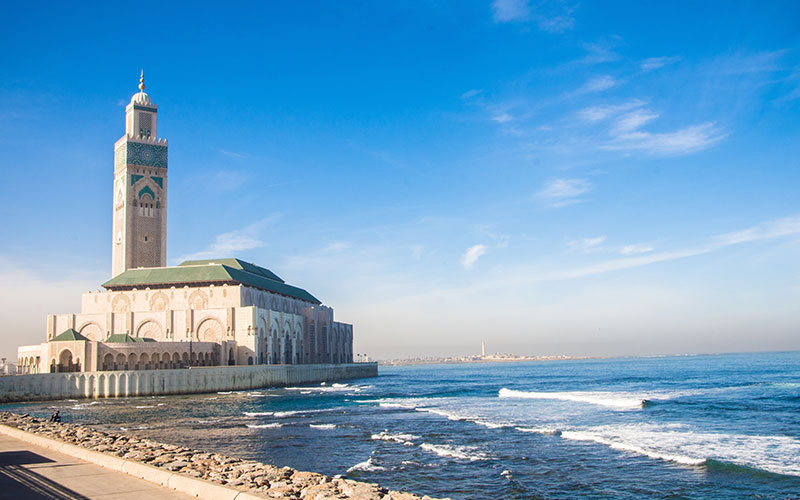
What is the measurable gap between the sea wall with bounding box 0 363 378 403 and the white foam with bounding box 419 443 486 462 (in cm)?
4029

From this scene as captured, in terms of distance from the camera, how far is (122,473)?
14.1 meters

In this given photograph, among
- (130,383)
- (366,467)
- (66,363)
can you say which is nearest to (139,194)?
(66,363)

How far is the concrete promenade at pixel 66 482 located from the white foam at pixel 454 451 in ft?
41.5

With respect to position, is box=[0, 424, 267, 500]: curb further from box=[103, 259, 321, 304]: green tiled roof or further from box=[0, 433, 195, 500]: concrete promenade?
box=[103, 259, 321, 304]: green tiled roof

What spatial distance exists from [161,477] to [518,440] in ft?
58.8

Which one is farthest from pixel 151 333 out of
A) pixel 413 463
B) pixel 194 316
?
pixel 413 463

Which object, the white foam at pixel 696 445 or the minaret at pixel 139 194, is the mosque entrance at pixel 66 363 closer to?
the minaret at pixel 139 194

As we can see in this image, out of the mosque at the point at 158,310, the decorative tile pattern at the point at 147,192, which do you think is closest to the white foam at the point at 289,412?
the mosque at the point at 158,310

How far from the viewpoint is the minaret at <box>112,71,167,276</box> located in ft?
306

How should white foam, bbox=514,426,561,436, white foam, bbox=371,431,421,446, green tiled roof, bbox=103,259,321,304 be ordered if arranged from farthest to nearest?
1. green tiled roof, bbox=103,259,321,304
2. white foam, bbox=514,426,561,436
3. white foam, bbox=371,431,421,446

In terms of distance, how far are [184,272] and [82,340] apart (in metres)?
24.7

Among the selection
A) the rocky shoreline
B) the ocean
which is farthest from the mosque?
the rocky shoreline

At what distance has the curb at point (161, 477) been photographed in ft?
37.2

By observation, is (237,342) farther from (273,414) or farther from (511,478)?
(511,478)
